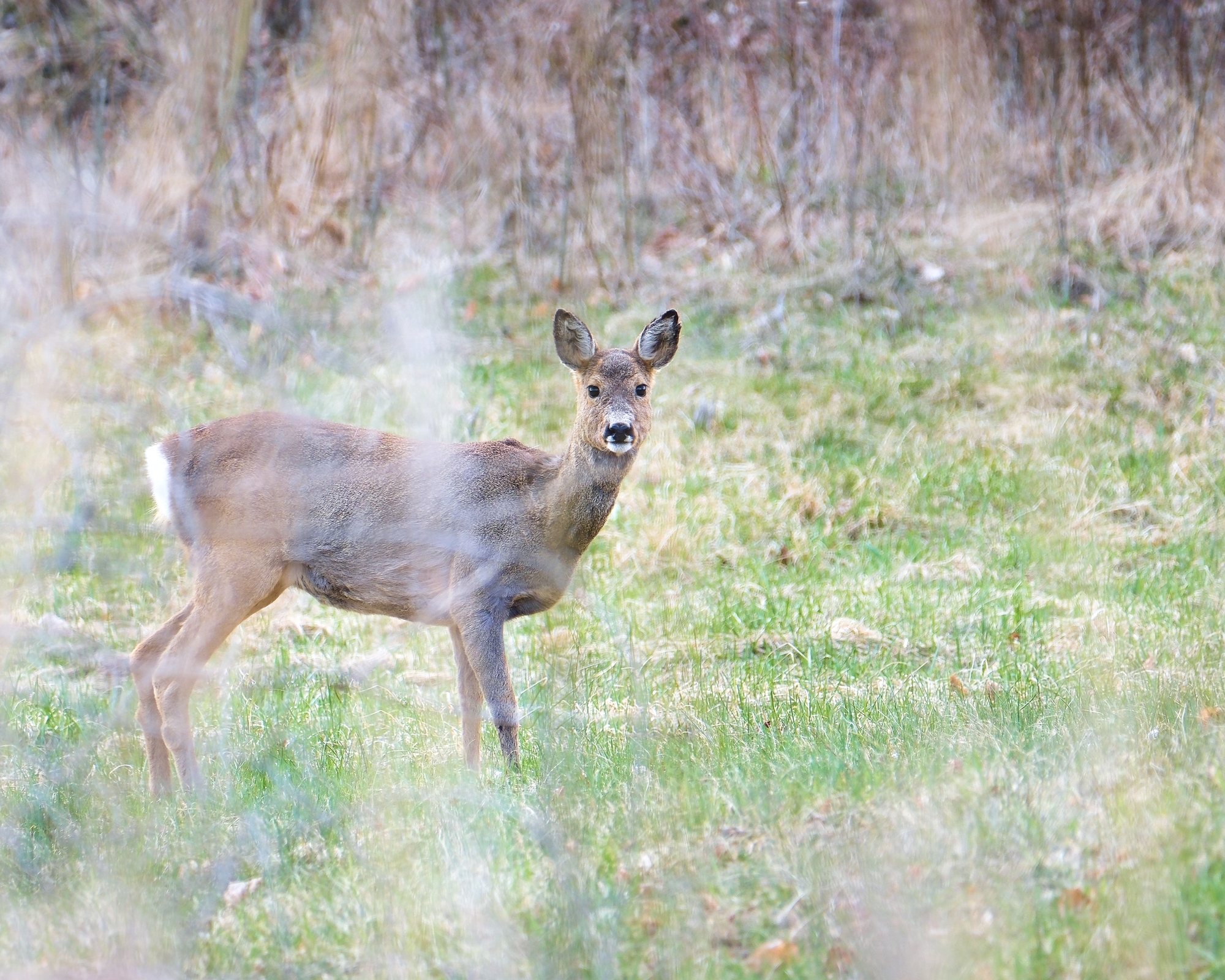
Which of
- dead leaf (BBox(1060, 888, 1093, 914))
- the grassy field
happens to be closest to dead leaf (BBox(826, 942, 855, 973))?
the grassy field

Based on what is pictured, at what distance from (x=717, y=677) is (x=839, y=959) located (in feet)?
8.74

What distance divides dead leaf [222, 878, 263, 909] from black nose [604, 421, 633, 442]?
1.93 meters

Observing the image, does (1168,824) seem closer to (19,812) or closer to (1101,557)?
(19,812)

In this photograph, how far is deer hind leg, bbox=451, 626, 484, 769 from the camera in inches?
207

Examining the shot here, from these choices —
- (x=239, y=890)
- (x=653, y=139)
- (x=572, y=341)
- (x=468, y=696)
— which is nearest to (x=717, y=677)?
(x=468, y=696)

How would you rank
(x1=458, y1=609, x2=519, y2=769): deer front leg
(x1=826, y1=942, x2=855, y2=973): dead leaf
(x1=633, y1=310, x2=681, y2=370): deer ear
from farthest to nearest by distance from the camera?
(x1=633, y1=310, x2=681, y2=370): deer ear, (x1=458, y1=609, x2=519, y2=769): deer front leg, (x1=826, y1=942, x2=855, y2=973): dead leaf

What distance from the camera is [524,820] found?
12.9 ft

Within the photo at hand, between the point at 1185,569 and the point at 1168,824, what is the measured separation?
385cm

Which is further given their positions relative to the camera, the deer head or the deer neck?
the deer neck

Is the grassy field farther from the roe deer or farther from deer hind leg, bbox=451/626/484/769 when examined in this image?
the roe deer

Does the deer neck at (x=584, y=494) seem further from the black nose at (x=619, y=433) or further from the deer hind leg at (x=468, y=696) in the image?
the deer hind leg at (x=468, y=696)

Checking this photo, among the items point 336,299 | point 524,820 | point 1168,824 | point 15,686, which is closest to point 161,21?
point 336,299

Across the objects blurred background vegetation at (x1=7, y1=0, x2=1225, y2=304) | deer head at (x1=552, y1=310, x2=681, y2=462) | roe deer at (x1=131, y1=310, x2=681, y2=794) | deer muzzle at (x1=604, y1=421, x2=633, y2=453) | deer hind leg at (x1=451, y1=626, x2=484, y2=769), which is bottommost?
deer hind leg at (x1=451, y1=626, x2=484, y2=769)

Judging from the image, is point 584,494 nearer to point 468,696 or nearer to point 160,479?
point 468,696
